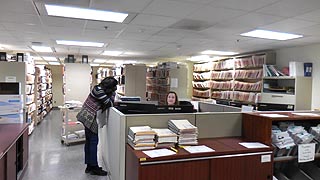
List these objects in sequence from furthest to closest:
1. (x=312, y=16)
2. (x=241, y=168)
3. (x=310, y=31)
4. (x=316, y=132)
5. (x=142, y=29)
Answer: (x=142, y=29) → (x=310, y=31) → (x=312, y=16) → (x=316, y=132) → (x=241, y=168)

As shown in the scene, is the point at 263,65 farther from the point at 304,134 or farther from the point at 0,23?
the point at 0,23

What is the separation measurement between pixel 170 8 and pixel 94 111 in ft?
6.03

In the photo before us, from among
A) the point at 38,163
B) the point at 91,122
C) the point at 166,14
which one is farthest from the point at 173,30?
the point at 38,163

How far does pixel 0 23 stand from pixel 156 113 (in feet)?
11.6

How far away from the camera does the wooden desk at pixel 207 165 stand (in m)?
2.11

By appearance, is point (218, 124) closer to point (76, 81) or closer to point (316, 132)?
point (316, 132)

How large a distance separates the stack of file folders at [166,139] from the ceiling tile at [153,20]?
200 centimetres

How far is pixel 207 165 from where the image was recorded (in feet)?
7.43

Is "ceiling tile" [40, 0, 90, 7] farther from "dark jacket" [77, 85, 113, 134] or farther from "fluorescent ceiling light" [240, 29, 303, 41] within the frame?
"fluorescent ceiling light" [240, 29, 303, 41]

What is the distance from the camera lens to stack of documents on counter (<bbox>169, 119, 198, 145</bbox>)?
8.23 ft

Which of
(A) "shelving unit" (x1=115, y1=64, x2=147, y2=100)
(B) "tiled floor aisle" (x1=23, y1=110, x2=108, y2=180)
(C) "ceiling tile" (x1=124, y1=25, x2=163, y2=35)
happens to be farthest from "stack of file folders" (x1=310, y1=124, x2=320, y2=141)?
(A) "shelving unit" (x1=115, y1=64, x2=147, y2=100)

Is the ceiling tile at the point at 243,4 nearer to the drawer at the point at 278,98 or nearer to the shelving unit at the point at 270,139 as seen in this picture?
the shelving unit at the point at 270,139

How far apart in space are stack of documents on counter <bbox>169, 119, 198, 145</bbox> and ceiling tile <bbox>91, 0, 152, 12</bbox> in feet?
5.15

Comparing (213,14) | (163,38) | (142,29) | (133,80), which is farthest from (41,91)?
(213,14)
